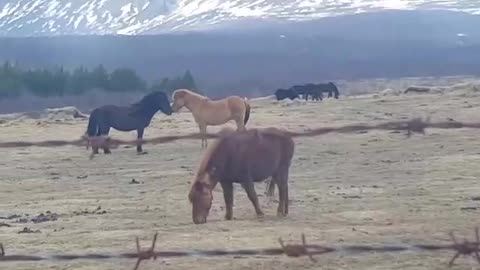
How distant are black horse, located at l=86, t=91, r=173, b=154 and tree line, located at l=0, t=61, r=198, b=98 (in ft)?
132

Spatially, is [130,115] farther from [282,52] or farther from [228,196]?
[282,52]

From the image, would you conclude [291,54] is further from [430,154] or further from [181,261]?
[181,261]

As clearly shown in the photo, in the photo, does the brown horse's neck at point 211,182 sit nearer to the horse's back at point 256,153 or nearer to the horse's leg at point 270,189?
the horse's back at point 256,153

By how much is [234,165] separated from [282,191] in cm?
94

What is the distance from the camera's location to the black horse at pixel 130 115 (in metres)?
26.6

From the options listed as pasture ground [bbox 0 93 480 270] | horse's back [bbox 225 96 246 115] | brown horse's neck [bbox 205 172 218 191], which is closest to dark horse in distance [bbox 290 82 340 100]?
horse's back [bbox 225 96 246 115]

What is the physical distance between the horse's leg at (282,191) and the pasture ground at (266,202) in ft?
0.44

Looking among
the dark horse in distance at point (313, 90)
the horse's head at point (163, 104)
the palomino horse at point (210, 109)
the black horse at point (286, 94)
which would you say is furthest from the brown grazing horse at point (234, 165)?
the dark horse in distance at point (313, 90)

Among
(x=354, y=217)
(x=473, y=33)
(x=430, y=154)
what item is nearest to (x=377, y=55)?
(x=473, y=33)

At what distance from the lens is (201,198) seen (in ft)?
41.1

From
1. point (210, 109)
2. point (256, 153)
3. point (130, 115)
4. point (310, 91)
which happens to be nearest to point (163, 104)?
point (130, 115)

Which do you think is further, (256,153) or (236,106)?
(236,106)

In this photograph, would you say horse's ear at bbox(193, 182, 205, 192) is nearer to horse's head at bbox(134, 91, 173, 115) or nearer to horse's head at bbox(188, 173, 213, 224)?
horse's head at bbox(188, 173, 213, 224)

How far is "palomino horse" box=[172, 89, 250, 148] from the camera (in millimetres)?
26422
